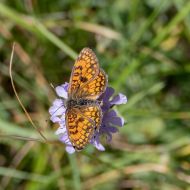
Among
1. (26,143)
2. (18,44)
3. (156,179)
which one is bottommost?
(156,179)

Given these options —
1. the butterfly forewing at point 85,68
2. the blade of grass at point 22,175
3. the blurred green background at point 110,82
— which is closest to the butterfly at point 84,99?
the butterfly forewing at point 85,68

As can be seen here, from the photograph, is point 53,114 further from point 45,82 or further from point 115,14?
point 115,14

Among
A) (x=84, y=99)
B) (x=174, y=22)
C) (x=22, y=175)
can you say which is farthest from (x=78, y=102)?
(x=22, y=175)

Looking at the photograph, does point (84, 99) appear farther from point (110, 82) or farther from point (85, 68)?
point (110, 82)

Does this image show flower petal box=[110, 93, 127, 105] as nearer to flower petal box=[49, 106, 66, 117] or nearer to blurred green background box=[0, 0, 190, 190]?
flower petal box=[49, 106, 66, 117]

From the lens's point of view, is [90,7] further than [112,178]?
Yes

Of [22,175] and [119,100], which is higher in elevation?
[22,175]

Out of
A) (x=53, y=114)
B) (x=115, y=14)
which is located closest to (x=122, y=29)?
(x=115, y=14)

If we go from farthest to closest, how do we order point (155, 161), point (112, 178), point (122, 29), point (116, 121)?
point (122, 29) < point (112, 178) < point (155, 161) < point (116, 121)
